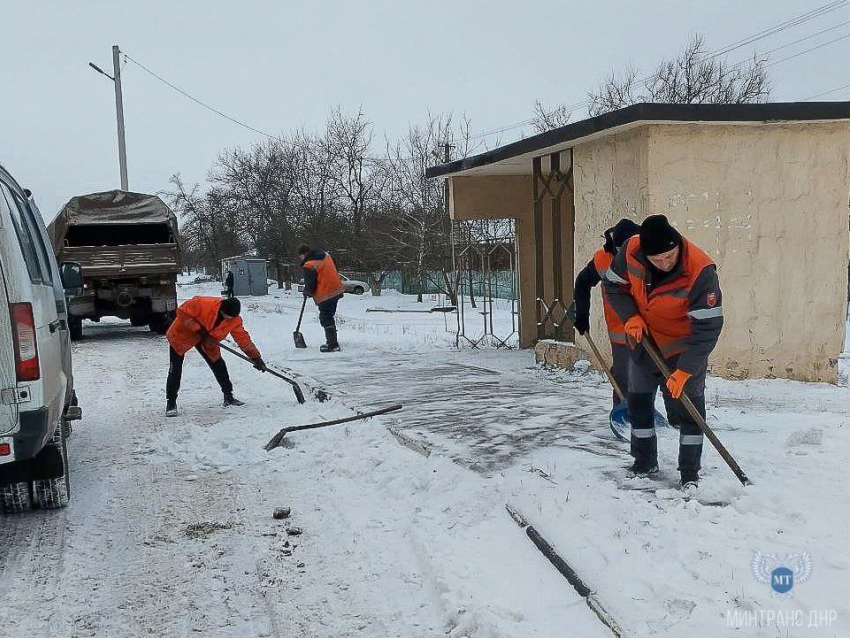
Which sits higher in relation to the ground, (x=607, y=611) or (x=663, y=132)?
(x=663, y=132)

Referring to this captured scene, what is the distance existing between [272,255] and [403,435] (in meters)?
37.3

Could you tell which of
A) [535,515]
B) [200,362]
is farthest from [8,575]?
[200,362]

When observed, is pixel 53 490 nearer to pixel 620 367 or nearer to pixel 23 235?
pixel 23 235

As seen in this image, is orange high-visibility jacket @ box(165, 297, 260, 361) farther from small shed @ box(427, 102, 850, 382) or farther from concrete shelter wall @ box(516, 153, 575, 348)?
concrete shelter wall @ box(516, 153, 575, 348)

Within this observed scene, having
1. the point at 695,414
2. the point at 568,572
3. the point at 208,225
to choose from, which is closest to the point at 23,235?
the point at 568,572

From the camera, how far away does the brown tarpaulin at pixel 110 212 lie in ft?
49.9

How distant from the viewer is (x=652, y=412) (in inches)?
177

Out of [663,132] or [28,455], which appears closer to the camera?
[28,455]

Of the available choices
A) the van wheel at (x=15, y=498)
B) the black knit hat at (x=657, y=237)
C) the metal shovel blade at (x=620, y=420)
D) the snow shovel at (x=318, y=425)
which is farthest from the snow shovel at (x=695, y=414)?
the van wheel at (x=15, y=498)

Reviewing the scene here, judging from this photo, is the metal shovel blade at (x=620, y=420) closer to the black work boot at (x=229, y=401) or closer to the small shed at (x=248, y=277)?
the black work boot at (x=229, y=401)

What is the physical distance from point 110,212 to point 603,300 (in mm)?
13233

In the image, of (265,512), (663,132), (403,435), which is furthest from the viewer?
(663,132)

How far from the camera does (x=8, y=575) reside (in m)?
3.77

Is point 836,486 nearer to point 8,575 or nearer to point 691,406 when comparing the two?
point 691,406
